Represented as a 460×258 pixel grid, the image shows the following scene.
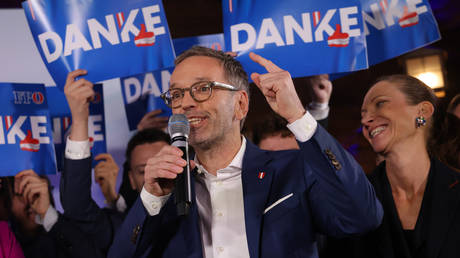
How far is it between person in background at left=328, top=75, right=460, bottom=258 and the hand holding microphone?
2.85ft

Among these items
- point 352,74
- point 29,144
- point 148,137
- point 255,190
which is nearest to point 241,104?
point 255,190

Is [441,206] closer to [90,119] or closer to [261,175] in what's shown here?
[261,175]

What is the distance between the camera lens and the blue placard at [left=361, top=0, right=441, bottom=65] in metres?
2.85

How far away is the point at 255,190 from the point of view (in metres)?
1.80

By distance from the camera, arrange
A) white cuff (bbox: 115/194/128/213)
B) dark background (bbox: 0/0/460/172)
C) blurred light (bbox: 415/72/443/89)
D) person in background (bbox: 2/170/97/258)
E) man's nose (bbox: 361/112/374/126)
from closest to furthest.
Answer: man's nose (bbox: 361/112/374/126)
person in background (bbox: 2/170/97/258)
white cuff (bbox: 115/194/128/213)
blurred light (bbox: 415/72/443/89)
dark background (bbox: 0/0/460/172)

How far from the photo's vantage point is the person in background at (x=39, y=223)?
2.69 m

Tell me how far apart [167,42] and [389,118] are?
132 centimetres

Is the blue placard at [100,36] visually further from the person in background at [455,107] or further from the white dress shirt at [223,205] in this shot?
the person in background at [455,107]

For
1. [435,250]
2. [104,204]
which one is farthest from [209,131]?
[104,204]

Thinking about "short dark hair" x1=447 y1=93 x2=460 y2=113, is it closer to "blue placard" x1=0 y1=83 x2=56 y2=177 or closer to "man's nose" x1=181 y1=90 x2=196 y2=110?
"man's nose" x1=181 y1=90 x2=196 y2=110

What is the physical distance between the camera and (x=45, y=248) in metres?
2.99

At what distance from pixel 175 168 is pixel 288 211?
487mm

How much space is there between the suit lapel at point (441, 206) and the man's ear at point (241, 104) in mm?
825

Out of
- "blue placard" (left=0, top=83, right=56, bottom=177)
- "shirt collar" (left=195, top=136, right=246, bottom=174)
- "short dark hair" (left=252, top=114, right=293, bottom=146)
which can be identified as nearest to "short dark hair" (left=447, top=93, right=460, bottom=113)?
"short dark hair" (left=252, top=114, right=293, bottom=146)
